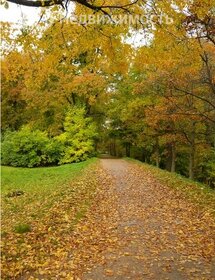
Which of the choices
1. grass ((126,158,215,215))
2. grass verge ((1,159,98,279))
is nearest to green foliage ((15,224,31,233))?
grass verge ((1,159,98,279))

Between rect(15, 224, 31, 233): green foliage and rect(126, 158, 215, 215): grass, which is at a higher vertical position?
rect(126, 158, 215, 215): grass

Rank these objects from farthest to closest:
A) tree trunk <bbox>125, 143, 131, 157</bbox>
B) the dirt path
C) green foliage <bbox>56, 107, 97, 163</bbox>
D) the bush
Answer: tree trunk <bbox>125, 143, 131, 157</bbox> < green foliage <bbox>56, 107, 97, 163</bbox> < the bush < the dirt path

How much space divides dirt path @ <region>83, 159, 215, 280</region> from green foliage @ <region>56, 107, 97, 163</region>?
1719cm

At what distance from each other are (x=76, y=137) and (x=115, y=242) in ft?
73.3

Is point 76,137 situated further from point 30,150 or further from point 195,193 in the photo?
point 195,193

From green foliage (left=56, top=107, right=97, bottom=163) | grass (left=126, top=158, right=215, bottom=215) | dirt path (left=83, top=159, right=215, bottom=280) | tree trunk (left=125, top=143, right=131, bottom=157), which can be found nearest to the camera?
dirt path (left=83, top=159, right=215, bottom=280)

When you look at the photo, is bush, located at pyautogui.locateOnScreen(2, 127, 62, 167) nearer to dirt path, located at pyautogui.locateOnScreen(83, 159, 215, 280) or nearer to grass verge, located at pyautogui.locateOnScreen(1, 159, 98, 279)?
grass verge, located at pyautogui.locateOnScreen(1, 159, 98, 279)

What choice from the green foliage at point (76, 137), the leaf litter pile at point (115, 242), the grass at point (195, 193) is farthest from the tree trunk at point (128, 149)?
the leaf litter pile at point (115, 242)

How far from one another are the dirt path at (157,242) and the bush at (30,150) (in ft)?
55.8

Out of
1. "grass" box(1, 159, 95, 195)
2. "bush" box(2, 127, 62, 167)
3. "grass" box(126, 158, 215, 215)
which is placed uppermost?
"bush" box(2, 127, 62, 167)

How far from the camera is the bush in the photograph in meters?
27.3

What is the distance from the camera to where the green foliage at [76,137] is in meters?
28.4

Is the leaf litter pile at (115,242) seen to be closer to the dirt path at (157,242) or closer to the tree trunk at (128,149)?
the dirt path at (157,242)

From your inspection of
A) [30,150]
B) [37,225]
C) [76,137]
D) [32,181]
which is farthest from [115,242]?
[76,137]
